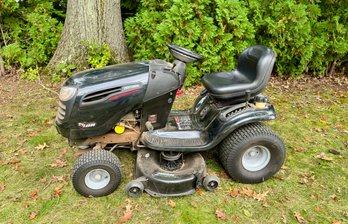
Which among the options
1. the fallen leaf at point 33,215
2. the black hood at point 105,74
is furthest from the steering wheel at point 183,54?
the fallen leaf at point 33,215

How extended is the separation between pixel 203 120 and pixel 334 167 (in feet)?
5.17

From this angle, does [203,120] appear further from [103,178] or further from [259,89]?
[103,178]

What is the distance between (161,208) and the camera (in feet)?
9.79

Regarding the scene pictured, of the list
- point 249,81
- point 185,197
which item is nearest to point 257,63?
point 249,81

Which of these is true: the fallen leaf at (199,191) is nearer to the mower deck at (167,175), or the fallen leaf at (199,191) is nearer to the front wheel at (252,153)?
the mower deck at (167,175)

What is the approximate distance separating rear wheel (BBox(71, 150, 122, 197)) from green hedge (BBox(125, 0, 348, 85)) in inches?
101

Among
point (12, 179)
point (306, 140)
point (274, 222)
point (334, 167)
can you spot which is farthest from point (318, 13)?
point (12, 179)

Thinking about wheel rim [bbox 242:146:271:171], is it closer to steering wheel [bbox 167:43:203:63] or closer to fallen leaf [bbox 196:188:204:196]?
fallen leaf [bbox 196:188:204:196]

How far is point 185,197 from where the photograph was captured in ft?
10.3

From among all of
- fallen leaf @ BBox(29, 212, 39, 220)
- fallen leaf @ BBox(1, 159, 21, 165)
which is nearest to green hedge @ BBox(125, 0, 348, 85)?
fallen leaf @ BBox(1, 159, 21, 165)

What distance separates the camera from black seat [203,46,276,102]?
10.2ft

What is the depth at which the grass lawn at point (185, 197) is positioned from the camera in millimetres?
2914

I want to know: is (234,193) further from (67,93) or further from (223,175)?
(67,93)

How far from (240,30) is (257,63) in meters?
2.17
